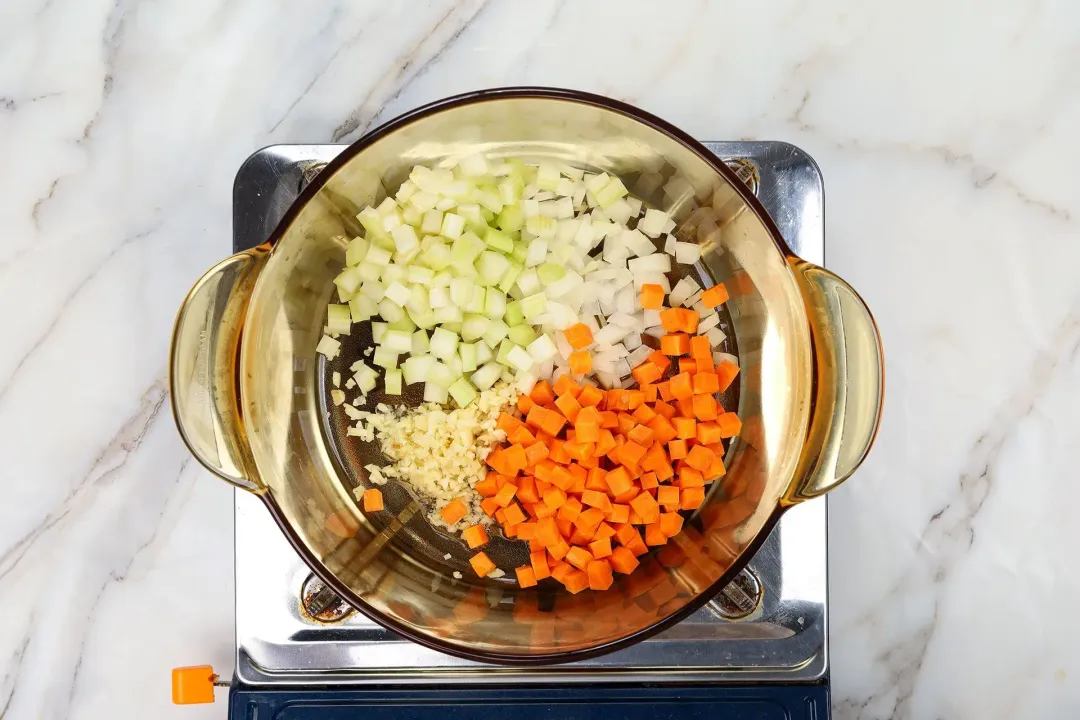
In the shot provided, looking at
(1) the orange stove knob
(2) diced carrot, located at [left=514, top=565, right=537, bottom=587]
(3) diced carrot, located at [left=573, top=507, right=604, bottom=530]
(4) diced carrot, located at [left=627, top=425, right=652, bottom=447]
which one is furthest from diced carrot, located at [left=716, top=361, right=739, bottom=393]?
(1) the orange stove knob

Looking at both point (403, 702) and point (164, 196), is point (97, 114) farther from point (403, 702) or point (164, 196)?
point (403, 702)

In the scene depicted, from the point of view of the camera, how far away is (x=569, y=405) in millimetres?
928

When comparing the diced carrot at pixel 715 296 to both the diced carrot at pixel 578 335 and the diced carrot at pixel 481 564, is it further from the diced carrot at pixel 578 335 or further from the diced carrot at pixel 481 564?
the diced carrot at pixel 481 564

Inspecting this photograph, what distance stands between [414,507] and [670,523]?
1.14 feet

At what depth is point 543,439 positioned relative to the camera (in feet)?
3.11

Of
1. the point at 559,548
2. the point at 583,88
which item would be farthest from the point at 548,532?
the point at 583,88

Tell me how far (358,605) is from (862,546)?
2.47 feet

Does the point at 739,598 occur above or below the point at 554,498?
below

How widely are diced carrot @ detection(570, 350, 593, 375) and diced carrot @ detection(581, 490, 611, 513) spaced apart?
16 cm

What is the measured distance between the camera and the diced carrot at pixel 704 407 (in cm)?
95

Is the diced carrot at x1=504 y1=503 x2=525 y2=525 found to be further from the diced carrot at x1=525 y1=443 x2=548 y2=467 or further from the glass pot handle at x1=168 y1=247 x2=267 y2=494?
the glass pot handle at x1=168 y1=247 x2=267 y2=494

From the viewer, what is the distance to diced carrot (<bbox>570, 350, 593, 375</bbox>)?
0.96 m

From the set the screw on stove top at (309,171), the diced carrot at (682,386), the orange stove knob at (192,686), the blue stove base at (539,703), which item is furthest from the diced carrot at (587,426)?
the orange stove knob at (192,686)

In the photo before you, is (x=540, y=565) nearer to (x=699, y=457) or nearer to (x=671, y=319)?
(x=699, y=457)
